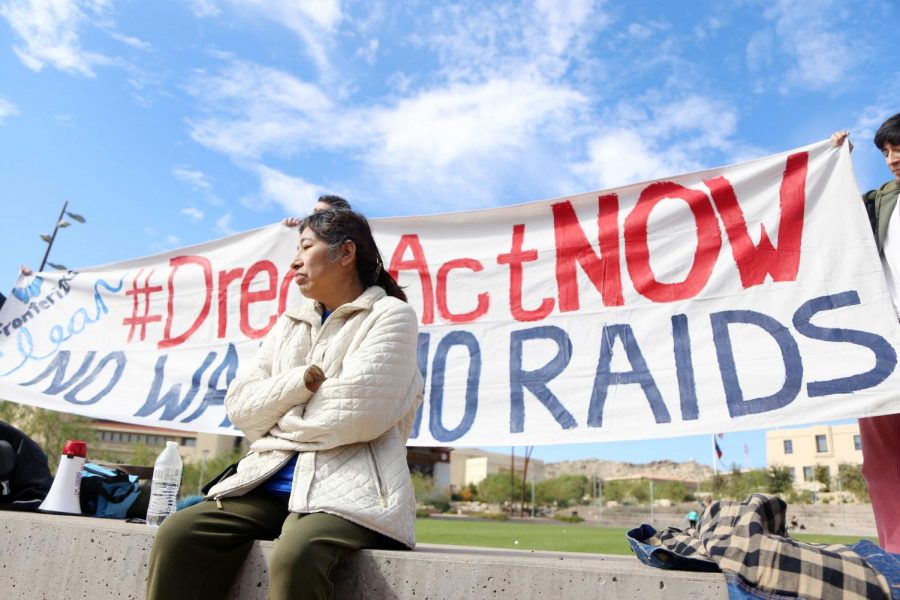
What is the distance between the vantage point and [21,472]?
323 centimetres

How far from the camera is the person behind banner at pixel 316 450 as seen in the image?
6.01ft

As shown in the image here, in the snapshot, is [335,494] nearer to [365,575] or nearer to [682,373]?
[365,575]

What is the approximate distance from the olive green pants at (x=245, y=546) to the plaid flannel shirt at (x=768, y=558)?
81 cm

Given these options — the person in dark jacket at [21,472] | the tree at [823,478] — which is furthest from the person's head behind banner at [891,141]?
the tree at [823,478]

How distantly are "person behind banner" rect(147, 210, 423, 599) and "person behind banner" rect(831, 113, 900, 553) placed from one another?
71.4 inches

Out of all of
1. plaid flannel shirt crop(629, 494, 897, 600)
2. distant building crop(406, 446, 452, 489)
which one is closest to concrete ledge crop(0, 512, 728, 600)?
plaid flannel shirt crop(629, 494, 897, 600)

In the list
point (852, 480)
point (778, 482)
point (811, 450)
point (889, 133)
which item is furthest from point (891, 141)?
point (811, 450)

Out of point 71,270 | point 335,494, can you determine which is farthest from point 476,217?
point 71,270

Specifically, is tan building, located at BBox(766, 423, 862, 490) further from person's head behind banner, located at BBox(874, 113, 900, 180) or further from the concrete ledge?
the concrete ledge

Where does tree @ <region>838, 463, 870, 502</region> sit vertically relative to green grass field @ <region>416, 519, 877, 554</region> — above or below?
above

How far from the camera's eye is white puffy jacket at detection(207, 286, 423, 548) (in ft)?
6.38

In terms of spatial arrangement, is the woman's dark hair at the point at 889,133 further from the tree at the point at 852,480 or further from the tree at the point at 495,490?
the tree at the point at 495,490

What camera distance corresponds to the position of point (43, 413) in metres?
24.7

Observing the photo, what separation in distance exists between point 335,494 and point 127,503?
1.84 metres
